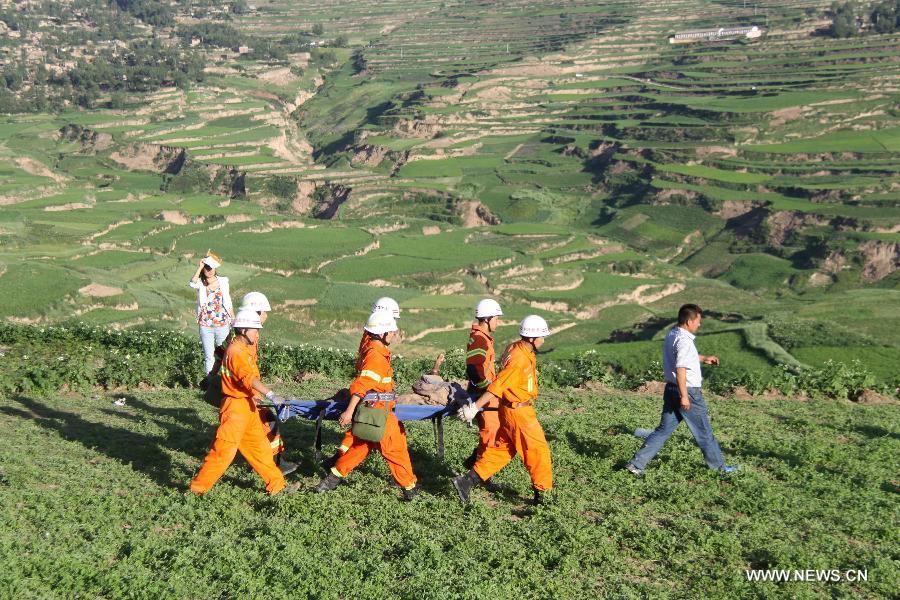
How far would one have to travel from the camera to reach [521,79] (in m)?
123

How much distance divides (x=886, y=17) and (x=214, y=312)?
137386 mm

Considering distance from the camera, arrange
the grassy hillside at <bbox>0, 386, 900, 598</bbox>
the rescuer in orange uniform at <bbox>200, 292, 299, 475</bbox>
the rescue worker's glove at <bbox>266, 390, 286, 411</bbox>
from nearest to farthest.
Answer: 1. the grassy hillside at <bbox>0, 386, 900, 598</bbox>
2. the rescue worker's glove at <bbox>266, 390, 286, 411</bbox>
3. the rescuer in orange uniform at <bbox>200, 292, 299, 475</bbox>

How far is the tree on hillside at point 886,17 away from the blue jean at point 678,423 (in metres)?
131

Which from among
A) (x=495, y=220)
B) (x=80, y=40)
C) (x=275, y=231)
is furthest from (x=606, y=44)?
(x=80, y=40)

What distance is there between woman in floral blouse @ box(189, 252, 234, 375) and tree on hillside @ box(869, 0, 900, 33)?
13097 centimetres

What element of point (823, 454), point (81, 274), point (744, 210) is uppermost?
point (823, 454)

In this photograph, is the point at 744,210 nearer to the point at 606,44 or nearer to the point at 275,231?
the point at 275,231

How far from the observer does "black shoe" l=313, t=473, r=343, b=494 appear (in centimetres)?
1106

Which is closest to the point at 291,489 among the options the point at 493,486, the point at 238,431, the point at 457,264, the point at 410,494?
the point at 238,431

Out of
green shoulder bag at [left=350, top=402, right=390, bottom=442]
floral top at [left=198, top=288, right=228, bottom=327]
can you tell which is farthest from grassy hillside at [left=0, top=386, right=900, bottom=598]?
floral top at [left=198, top=288, right=228, bottom=327]

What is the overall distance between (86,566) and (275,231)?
61.4 meters

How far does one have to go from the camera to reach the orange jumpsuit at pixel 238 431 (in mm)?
10617

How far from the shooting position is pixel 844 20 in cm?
12019

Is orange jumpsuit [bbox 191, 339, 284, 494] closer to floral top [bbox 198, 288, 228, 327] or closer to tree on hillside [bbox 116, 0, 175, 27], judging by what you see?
floral top [bbox 198, 288, 228, 327]
